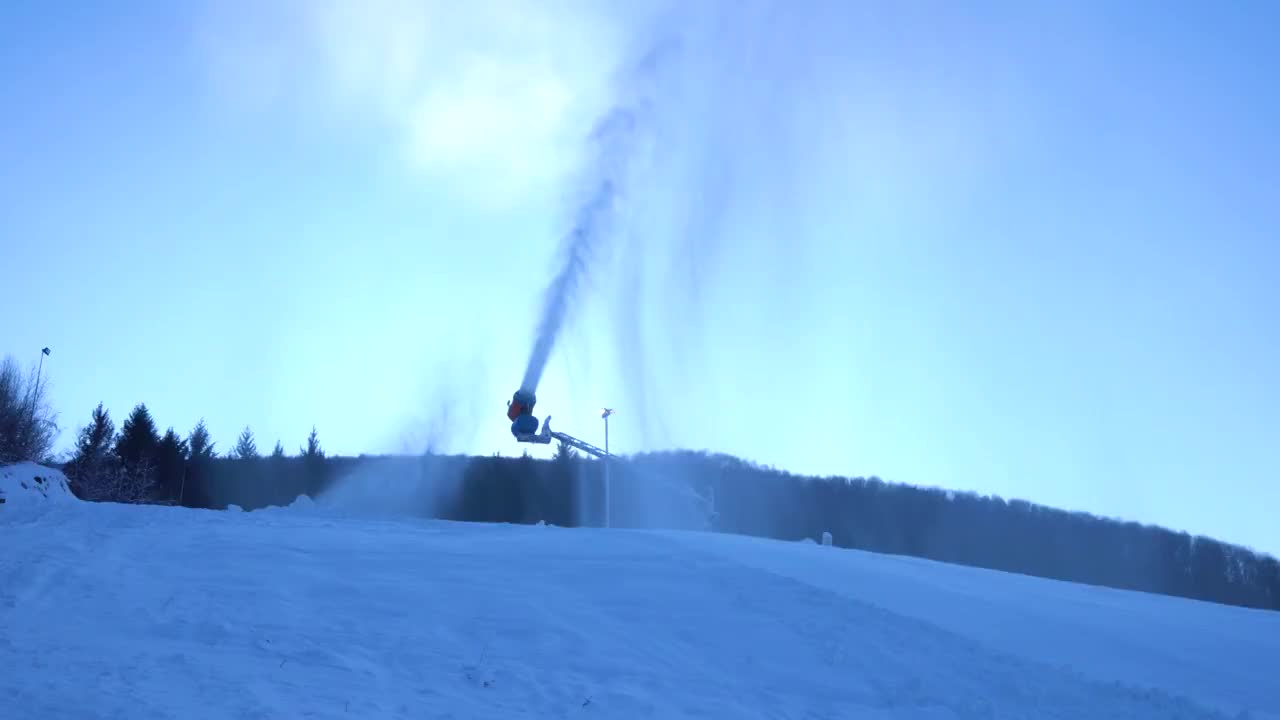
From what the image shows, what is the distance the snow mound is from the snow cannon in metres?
15.6

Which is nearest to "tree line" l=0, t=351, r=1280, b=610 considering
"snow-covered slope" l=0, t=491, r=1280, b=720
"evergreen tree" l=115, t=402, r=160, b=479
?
"evergreen tree" l=115, t=402, r=160, b=479

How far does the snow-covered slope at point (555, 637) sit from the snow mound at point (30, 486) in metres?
5.65

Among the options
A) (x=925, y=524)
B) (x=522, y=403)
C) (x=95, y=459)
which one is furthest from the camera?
(x=925, y=524)

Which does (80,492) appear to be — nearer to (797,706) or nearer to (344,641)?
(344,641)

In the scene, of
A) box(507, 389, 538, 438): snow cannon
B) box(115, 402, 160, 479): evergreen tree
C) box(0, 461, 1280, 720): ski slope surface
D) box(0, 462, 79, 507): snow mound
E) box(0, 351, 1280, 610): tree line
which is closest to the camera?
A: box(0, 461, 1280, 720): ski slope surface

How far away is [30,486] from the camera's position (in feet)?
104

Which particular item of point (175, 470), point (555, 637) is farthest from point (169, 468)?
point (555, 637)

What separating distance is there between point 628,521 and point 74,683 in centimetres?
3926

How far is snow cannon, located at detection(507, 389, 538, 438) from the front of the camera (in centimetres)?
3966

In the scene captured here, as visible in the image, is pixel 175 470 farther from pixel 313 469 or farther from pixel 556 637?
pixel 556 637

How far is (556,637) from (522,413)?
24.0 metres

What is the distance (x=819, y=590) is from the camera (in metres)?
19.8

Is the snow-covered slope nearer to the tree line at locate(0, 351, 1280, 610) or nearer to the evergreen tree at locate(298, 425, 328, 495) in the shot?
the tree line at locate(0, 351, 1280, 610)

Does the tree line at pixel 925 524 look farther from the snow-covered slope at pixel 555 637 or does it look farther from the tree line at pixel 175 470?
the snow-covered slope at pixel 555 637
